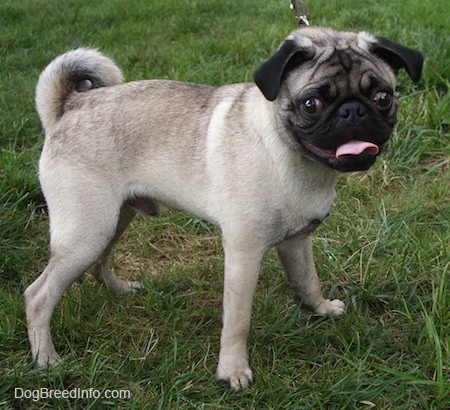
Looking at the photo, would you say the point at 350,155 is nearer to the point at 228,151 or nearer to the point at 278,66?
the point at 278,66

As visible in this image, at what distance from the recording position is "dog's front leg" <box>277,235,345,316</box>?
3188mm

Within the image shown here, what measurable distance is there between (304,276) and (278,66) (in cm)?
117

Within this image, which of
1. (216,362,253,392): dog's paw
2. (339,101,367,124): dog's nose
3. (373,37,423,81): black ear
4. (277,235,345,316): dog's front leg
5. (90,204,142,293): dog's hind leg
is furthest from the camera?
(90,204,142,293): dog's hind leg

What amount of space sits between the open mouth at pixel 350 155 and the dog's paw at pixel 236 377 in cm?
96

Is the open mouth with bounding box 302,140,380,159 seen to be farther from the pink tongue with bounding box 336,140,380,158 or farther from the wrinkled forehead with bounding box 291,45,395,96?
the wrinkled forehead with bounding box 291,45,395,96

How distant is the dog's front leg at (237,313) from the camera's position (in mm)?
2707

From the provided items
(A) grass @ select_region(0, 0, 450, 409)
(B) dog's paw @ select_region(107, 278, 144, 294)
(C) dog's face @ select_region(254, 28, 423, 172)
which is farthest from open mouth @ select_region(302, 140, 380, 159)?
(B) dog's paw @ select_region(107, 278, 144, 294)

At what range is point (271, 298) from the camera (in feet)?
11.0

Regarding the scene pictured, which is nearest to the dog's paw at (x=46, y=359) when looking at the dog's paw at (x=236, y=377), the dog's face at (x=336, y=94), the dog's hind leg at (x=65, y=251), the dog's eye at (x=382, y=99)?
the dog's hind leg at (x=65, y=251)

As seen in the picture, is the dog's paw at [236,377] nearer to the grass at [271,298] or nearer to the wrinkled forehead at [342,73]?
the grass at [271,298]

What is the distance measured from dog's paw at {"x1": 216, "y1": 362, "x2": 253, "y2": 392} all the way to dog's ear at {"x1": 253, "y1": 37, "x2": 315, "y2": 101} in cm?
114

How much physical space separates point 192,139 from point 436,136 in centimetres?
228

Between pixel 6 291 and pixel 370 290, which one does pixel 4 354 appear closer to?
pixel 6 291

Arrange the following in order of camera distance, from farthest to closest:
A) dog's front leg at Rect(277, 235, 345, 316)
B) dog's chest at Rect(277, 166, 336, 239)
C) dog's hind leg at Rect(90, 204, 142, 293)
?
dog's hind leg at Rect(90, 204, 142, 293), dog's front leg at Rect(277, 235, 345, 316), dog's chest at Rect(277, 166, 336, 239)
